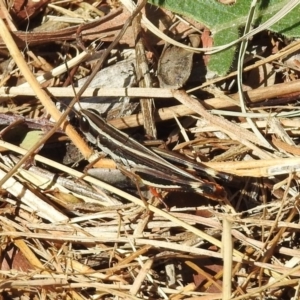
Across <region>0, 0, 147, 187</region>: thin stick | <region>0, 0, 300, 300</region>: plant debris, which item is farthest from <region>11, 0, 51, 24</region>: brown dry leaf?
<region>0, 0, 147, 187</region>: thin stick

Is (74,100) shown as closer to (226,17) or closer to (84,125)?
(84,125)

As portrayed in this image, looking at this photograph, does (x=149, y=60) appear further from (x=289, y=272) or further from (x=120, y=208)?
(x=289, y=272)

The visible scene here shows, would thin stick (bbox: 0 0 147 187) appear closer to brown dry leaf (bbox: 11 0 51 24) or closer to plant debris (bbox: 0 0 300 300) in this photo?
plant debris (bbox: 0 0 300 300)

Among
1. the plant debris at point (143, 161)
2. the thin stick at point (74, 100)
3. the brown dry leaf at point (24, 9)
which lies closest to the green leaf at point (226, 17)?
the plant debris at point (143, 161)

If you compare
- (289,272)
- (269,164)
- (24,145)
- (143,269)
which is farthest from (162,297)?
(24,145)

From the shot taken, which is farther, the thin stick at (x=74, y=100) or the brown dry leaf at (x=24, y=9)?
the brown dry leaf at (x=24, y=9)

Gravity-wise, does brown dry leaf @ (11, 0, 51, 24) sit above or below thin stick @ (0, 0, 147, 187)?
above

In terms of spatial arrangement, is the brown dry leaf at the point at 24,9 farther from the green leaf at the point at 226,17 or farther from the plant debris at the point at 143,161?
the green leaf at the point at 226,17
